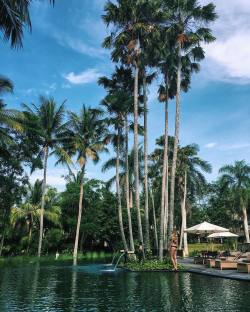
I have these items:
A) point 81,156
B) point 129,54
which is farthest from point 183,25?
point 81,156

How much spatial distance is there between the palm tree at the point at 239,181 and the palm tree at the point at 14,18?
48.0 m

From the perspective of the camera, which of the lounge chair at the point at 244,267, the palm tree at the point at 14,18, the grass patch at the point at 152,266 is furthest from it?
the grass patch at the point at 152,266

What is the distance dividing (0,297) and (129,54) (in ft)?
63.2

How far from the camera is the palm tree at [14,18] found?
951cm

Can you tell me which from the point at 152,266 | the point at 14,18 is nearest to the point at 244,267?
the point at 152,266

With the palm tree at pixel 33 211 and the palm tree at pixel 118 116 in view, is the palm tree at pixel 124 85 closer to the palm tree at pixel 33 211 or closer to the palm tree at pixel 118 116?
the palm tree at pixel 118 116

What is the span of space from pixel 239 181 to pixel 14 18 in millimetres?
49329

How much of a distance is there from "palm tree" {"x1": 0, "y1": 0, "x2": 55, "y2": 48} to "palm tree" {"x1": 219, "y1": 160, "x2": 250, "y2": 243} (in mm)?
47991

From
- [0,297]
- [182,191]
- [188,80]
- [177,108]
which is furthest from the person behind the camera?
[182,191]

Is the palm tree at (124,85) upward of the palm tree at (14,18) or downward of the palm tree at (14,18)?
upward

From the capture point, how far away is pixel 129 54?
27250mm

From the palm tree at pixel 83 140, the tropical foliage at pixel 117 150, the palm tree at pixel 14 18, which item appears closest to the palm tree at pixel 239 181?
the tropical foliage at pixel 117 150

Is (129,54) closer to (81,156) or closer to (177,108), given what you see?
(177,108)

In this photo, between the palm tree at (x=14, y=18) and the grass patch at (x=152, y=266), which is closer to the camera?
the palm tree at (x=14, y=18)
